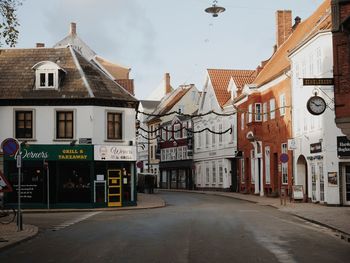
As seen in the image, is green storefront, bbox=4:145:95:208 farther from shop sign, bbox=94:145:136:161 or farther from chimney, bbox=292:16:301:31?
chimney, bbox=292:16:301:31

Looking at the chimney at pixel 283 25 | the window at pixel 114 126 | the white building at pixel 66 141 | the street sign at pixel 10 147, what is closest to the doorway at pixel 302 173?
the white building at pixel 66 141

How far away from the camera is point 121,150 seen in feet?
111

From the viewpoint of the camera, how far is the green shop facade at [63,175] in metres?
32.9

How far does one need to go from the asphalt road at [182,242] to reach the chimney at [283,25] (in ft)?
93.5

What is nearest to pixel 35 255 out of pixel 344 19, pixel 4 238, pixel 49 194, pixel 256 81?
pixel 4 238

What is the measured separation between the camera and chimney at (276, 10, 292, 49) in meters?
47.9

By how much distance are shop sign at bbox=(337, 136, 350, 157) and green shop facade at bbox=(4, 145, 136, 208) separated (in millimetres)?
12662

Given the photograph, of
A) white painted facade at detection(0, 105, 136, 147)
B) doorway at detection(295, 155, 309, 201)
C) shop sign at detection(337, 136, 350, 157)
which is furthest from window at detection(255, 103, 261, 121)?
white painted facade at detection(0, 105, 136, 147)

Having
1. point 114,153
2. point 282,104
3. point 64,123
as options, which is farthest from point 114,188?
point 282,104

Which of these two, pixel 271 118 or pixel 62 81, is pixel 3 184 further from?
pixel 271 118

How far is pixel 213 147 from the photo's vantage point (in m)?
59.4

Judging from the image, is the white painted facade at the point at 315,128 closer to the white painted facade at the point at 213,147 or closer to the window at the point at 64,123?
the window at the point at 64,123

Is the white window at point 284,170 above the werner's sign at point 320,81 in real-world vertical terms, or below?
below

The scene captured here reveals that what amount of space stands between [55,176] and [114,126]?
4573 mm
